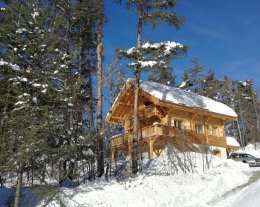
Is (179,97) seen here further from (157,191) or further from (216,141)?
(157,191)

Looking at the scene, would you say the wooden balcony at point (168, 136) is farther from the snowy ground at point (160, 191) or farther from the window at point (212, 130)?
the snowy ground at point (160, 191)

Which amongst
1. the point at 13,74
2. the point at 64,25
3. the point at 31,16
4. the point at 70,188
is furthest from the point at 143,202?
the point at 64,25

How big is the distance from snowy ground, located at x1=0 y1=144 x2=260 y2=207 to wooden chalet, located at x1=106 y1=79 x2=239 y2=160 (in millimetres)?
6791

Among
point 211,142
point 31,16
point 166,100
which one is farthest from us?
point 211,142

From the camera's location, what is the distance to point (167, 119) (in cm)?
2869

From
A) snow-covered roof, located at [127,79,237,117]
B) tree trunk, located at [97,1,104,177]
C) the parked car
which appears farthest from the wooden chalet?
tree trunk, located at [97,1,104,177]

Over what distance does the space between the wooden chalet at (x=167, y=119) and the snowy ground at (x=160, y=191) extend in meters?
6.79

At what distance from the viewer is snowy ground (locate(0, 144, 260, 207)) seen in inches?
544

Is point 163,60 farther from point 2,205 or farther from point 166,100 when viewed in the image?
point 2,205

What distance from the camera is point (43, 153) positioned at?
12672mm

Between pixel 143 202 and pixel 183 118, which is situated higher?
pixel 183 118

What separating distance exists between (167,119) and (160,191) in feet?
45.3

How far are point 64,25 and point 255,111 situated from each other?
1605 inches

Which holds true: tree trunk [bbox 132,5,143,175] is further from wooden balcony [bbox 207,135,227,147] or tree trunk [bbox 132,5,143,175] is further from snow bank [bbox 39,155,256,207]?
wooden balcony [bbox 207,135,227,147]
